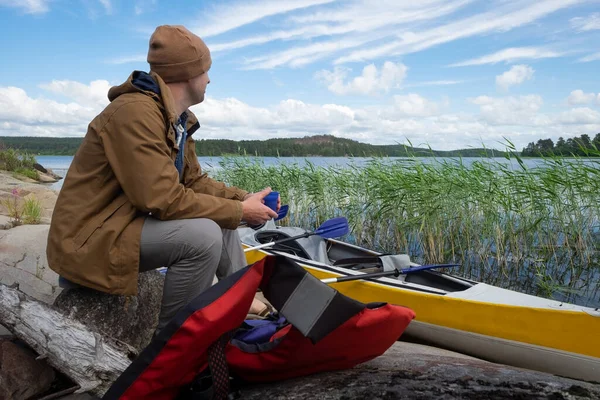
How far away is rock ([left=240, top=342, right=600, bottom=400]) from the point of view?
153cm

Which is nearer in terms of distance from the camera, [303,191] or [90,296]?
[90,296]

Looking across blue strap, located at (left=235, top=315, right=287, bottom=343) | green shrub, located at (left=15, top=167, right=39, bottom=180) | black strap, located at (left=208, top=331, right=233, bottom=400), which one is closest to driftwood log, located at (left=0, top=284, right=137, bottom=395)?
blue strap, located at (left=235, top=315, right=287, bottom=343)

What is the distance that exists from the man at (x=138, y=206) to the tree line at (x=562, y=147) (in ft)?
16.4

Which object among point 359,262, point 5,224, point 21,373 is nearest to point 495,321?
point 359,262

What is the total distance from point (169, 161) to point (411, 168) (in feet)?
17.1

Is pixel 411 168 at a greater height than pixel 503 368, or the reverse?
pixel 411 168

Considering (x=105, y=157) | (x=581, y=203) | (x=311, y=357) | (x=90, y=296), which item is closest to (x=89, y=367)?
(x=90, y=296)

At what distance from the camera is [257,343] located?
1.85 m

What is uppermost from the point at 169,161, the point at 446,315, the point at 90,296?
the point at 169,161

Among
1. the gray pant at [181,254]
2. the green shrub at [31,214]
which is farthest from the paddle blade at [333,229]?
the green shrub at [31,214]

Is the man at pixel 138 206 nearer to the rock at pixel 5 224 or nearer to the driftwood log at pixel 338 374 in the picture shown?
the driftwood log at pixel 338 374

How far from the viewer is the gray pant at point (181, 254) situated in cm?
221

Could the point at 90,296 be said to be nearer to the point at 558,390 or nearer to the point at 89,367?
the point at 89,367

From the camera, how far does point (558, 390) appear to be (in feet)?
5.02
